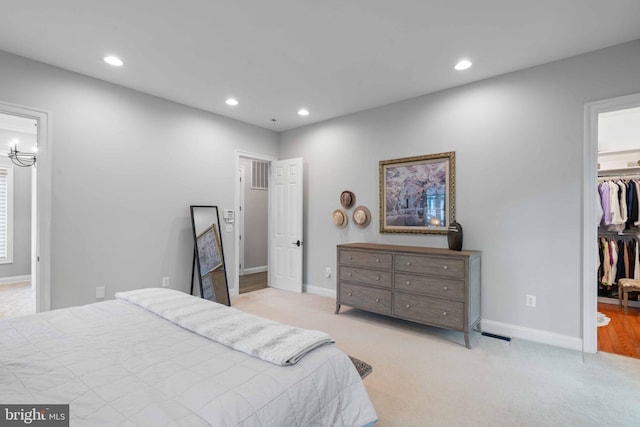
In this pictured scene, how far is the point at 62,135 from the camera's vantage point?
10.2 ft

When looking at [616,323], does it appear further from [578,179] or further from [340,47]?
[340,47]

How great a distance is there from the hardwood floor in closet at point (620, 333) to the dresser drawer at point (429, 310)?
133 centimetres

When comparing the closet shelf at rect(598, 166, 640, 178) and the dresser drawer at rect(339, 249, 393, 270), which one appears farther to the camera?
the closet shelf at rect(598, 166, 640, 178)

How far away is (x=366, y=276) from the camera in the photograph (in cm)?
365

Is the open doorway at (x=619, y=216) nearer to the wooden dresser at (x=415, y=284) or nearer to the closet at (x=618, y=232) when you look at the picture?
the closet at (x=618, y=232)

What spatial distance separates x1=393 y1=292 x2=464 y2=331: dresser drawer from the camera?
2977 millimetres

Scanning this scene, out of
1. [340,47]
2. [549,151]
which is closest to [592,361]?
[549,151]

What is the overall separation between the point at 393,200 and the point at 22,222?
663cm

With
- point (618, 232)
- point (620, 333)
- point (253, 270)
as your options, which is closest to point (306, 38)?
Result: point (620, 333)

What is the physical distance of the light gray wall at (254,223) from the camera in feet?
21.7

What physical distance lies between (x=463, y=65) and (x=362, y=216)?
213 centimetres

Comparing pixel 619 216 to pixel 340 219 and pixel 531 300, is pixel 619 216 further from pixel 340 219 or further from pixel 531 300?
pixel 340 219

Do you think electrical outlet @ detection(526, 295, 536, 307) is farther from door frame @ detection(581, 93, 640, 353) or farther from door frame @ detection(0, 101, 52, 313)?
door frame @ detection(0, 101, 52, 313)

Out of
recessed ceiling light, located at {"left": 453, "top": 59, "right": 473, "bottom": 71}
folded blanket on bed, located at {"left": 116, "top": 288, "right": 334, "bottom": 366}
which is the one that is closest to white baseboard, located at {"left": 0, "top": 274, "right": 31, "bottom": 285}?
folded blanket on bed, located at {"left": 116, "top": 288, "right": 334, "bottom": 366}
